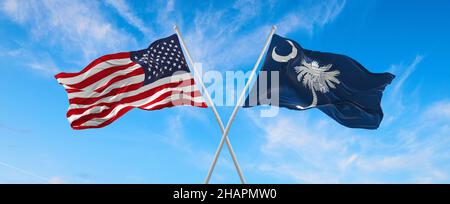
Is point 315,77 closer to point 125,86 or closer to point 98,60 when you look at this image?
point 125,86

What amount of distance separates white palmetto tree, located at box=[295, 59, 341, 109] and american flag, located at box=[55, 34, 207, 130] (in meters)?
4.03

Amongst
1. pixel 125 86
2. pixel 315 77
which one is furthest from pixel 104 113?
pixel 315 77

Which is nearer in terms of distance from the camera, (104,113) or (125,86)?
(104,113)

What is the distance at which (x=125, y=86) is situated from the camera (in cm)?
1648

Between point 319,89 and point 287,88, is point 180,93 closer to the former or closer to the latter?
point 287,88

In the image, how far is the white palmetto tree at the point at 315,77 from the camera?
55.6 feet

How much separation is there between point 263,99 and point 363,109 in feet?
13.3

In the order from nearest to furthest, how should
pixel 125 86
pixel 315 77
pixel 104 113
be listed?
pixel 104 113, pixel 125 86, pixel 315 77

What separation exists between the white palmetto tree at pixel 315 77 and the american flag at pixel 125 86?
4032 millimetres

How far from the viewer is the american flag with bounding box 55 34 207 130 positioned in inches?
631

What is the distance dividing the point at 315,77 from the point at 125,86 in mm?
7186

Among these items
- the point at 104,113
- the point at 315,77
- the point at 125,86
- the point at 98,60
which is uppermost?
the point at 315,77

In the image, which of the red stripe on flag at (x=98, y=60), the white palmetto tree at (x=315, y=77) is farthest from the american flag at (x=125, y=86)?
the white palmetto tree at (x=315, y=77)

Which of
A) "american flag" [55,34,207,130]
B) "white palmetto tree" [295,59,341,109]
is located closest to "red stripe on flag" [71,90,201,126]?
"american flag" [55,34,207,130]
